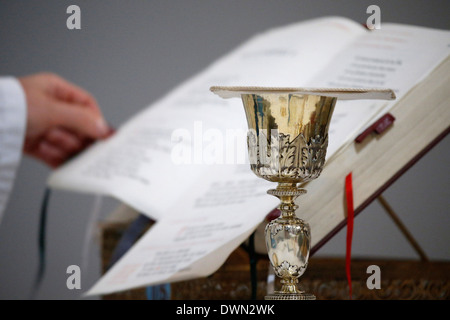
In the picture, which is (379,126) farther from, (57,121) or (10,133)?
(57,121)

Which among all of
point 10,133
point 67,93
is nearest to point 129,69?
point 67,93

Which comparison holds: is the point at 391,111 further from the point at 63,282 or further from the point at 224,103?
the point at 63,282

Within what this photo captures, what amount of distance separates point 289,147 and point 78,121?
0.69 metres

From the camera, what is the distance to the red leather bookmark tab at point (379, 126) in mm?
703

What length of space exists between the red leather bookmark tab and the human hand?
60 cm

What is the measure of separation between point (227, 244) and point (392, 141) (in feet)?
0.67

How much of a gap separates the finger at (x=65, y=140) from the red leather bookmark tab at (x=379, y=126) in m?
0.63

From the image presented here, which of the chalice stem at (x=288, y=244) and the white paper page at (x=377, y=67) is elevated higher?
the white paper page at (x=377, y=67)

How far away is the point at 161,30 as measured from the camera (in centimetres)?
175

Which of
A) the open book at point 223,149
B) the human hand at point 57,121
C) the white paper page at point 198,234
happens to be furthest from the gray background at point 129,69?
the white paper page at point 198,234

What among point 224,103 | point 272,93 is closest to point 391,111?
point 272,93

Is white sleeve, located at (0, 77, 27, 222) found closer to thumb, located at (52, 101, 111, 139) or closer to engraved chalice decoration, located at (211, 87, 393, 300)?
thumb, located at (52, 101, 111, 139)

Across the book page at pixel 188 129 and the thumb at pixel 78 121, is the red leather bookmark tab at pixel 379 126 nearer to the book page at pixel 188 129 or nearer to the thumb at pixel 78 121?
the book page at pixel 188 129

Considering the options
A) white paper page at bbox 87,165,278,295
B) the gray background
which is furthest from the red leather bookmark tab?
the gray background
